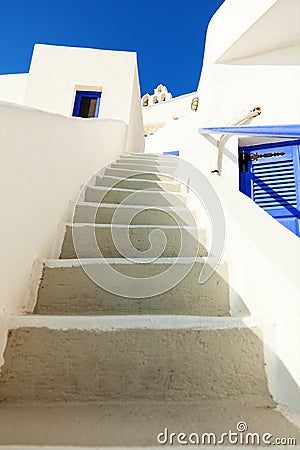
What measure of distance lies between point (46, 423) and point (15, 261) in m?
0.51

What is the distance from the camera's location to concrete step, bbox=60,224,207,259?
4.00 ft

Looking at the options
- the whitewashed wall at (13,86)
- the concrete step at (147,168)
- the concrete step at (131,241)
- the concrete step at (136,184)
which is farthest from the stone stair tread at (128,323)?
the whitewashed wall at (13,86)

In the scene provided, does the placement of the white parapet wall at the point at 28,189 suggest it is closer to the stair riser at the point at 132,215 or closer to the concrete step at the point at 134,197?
the stair riser at the point at 132,215

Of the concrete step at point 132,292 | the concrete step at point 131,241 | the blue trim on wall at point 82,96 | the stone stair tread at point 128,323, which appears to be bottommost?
the stone stair tread at point 128,323

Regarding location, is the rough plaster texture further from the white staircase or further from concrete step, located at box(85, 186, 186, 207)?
the white staircase

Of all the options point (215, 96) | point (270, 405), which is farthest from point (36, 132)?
point (215, 96)

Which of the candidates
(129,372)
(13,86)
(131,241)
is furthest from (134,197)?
(13,86)

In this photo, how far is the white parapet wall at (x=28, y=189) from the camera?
0.82 meters

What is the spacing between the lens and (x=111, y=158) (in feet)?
9.81

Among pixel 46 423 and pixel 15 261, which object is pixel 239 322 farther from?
pixel 15 261

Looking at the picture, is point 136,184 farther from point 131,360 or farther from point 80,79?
point 80,79

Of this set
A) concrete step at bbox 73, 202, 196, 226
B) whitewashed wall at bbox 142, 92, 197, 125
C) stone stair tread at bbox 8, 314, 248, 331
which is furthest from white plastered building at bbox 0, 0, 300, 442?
whitewashed wall at bbox 142, 92, 197, 125

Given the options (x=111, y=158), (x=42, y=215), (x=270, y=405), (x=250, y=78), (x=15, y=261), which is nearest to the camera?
(x=270, y=405)
